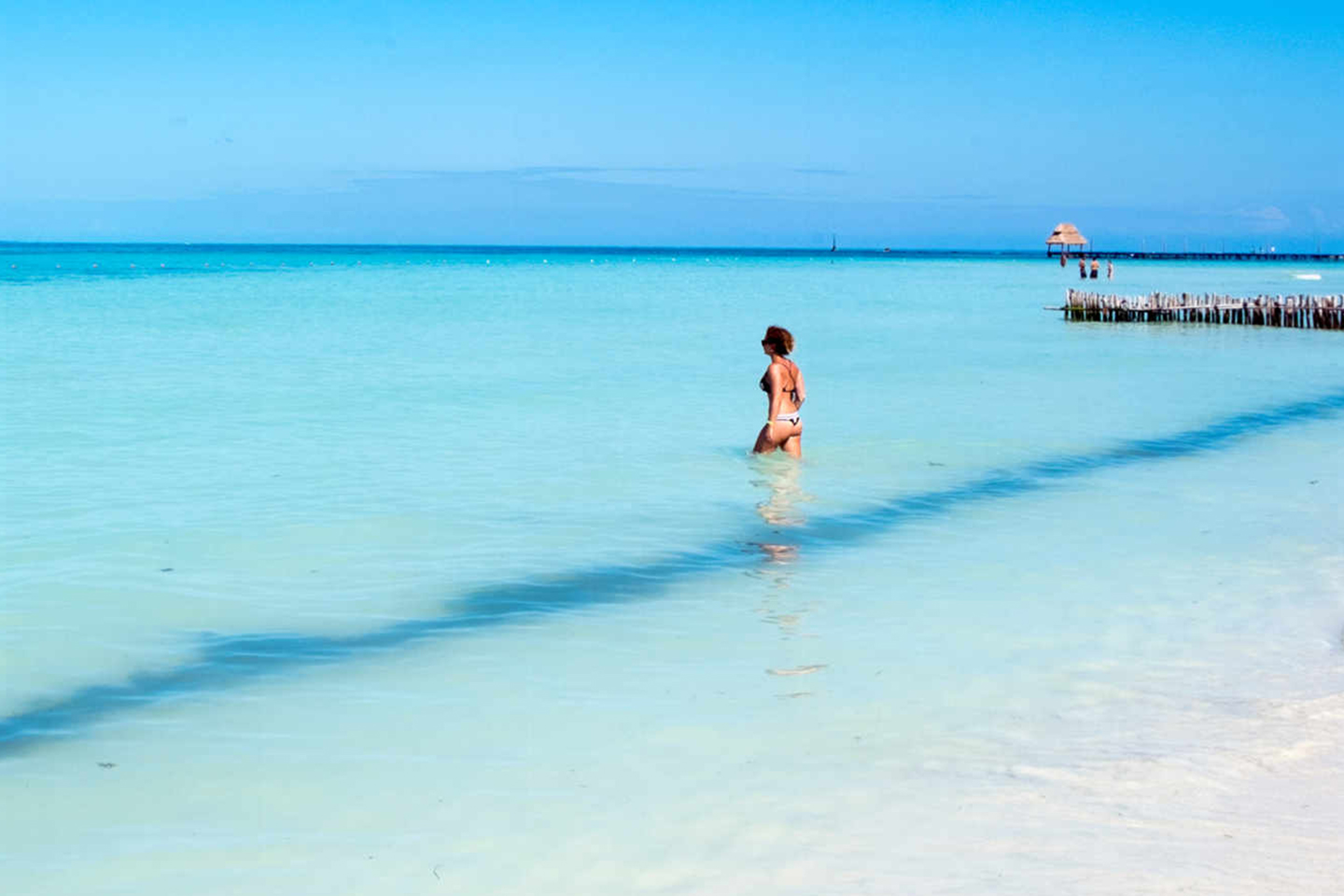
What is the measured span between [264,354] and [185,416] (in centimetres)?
975

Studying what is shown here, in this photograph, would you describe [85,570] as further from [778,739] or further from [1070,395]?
[1070,395]

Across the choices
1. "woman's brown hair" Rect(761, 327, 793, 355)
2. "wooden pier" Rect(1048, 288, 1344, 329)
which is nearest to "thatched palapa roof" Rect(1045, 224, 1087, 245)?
"wooden pier" Rect(1048, 288, 1344, 329)

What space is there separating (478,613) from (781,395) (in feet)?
18.0

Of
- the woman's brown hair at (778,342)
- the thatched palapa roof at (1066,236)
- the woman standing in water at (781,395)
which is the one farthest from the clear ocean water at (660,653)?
the thatched palapa roof at (1066,236)

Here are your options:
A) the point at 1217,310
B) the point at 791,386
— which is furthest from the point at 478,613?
the point at 1217,310

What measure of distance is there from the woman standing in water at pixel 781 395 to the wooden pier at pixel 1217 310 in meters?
27.1

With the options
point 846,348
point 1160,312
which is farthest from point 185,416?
point 1160,312

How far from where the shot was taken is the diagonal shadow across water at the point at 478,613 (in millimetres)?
5930

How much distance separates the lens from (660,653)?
266 inches

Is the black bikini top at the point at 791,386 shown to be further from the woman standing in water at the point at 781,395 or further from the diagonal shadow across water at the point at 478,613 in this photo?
the diagonal shadow across water at the point at 478,613

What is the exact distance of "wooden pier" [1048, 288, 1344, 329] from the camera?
35.3 m

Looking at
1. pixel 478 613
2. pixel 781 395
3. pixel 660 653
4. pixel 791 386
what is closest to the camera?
pixel 660 653

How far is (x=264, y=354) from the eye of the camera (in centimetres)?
2542

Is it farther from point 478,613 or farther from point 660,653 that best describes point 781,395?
point 660,653
